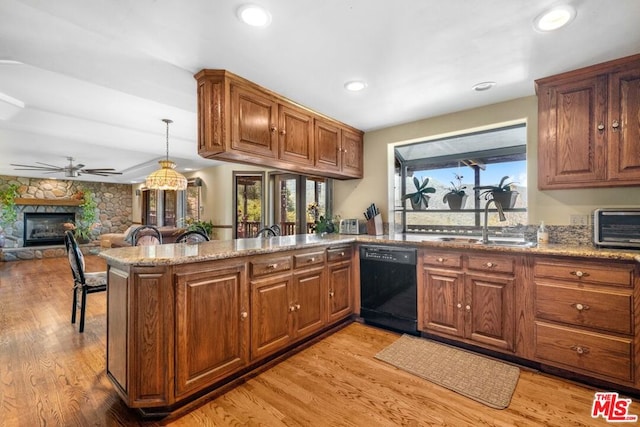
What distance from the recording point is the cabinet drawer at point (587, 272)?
71.9 inches

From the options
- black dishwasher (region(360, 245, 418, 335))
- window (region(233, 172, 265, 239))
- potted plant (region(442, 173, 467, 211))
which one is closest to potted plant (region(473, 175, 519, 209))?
potted plant (region(442, 173, 467, 211))

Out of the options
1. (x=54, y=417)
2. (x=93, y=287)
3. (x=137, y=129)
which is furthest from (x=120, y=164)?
(x=54, y=417)

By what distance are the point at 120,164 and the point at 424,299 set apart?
730 cm

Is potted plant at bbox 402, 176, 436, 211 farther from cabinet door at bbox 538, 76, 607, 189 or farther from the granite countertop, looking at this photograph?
cabinet door at bbox 538, 76, 607, 189

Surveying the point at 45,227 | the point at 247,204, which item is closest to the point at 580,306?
the point at 247,204

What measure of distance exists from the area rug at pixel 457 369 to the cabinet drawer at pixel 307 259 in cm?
94

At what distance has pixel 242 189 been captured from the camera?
6.50 metres

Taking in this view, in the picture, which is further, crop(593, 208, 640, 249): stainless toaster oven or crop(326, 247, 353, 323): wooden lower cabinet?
crop(326, 247, 353, 323): wooden lower cabinet

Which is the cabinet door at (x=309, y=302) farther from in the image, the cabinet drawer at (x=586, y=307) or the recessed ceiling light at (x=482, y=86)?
the recessed ceiling light at (x=482, y=86)

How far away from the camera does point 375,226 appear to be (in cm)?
340

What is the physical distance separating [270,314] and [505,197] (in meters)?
2.34

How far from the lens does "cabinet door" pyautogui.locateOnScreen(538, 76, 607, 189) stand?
84.3 inches

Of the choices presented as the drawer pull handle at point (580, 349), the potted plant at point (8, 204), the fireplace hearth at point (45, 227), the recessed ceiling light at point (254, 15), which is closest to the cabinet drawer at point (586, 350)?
the drawer pull handle at point (580, 349)

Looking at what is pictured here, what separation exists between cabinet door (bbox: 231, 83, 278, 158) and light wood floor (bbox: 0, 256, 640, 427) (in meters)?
1.76
